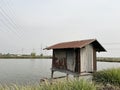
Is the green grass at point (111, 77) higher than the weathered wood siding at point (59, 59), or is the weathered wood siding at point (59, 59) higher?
the weathered wood siding at point (59, 59)

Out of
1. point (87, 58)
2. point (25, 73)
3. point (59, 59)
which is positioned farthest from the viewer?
point (25, 73)

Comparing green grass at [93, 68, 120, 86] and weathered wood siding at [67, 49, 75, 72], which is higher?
weathered wood siding at [67, 49, 75, 72]

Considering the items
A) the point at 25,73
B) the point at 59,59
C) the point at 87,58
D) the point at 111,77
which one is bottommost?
the point at 25,73

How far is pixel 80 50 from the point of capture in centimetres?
1445

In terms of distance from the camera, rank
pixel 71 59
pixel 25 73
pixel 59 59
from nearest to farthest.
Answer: pixel 71 59, pixel 59 59, pixel 25 73

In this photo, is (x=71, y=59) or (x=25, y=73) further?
(x=25, y=73)

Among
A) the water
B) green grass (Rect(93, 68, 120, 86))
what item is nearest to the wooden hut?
the water

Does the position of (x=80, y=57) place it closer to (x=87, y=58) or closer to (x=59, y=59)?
(x=87, y=58)

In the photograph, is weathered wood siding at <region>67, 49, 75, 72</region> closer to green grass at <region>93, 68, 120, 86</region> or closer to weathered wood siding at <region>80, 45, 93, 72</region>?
weathered wood siding at <region>80, 45, 93, 72</region>

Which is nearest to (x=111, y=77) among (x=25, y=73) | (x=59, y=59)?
(x=59, y=59)

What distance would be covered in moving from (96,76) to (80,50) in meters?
3.66

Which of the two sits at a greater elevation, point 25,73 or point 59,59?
point 59,59


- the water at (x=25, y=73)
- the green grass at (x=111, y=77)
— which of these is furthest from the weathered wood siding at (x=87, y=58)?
the green grass at (x=111, y=77)

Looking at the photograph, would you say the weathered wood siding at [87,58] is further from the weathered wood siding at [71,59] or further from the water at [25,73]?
the water at [25,73]
